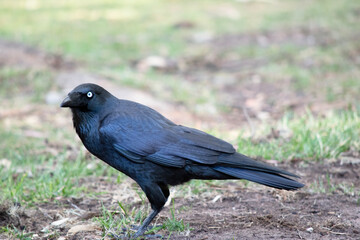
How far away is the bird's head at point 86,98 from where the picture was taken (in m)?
3.67

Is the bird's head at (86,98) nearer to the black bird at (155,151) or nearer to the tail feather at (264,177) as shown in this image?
the black bird at (155,151)

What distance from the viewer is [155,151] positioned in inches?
140

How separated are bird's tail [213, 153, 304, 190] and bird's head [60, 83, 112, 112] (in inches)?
37.2

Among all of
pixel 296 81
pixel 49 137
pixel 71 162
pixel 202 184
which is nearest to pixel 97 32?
pixel 296 81

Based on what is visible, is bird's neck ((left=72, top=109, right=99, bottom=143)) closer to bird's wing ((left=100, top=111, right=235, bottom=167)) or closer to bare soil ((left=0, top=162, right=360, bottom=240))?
bird's wing ((left=100, top=111, right=235, bottom=167))

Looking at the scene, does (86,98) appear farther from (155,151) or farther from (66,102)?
(155,151)

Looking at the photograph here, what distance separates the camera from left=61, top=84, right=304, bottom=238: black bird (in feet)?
11.5

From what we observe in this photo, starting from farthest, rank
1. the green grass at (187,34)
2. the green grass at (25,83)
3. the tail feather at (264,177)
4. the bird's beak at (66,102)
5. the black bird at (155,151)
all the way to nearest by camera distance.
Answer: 1. the green grass at (187,34)
2. the green grass at (25,83)
3. the bird's beak at (66,102)
4. the black bird at (155,151)
5. the tail feather at (264,177)

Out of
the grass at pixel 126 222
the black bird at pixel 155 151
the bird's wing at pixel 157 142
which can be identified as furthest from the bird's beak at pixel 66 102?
the grass at pixel 126 222

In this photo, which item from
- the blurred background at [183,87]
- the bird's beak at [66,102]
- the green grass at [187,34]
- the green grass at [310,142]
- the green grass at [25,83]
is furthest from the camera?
the green grass at [187,34]

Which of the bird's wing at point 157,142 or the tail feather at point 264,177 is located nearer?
the tail feather at point 264,177

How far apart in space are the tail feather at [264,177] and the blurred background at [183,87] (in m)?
0.35

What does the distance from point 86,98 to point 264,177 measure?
1331 millimetres

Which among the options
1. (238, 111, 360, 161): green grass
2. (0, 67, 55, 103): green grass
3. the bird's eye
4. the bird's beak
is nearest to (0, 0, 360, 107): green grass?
(0, 67, 55, 103): green grass
